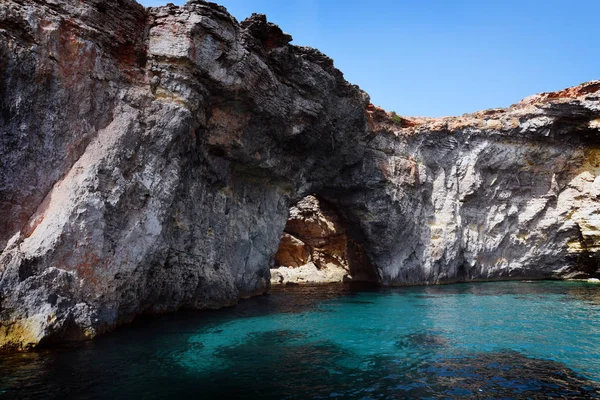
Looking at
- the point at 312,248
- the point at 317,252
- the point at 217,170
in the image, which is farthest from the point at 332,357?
the point at 312,248

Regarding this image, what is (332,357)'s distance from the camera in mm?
10375

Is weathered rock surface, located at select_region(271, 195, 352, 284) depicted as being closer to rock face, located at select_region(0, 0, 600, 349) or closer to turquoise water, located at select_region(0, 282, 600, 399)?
rock face, located at select_region(0, 0, 600, 349)

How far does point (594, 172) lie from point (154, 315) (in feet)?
98.3

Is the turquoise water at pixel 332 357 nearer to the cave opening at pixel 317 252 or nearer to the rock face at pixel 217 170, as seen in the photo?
the rock face at pixel 217 170

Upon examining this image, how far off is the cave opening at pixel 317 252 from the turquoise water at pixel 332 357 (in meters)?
14.3

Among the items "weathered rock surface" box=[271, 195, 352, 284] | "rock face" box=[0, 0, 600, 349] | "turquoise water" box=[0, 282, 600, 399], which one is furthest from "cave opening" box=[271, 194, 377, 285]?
"turquoise water" box=[0, 282, 600, 399]

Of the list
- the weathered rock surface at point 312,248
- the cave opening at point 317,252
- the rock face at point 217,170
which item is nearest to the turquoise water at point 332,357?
the rock face at point 217,170

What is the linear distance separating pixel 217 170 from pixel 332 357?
10688 mm

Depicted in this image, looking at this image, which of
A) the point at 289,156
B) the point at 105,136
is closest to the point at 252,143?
the point at 289,156

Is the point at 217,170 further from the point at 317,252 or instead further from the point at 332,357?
the point at 317,252

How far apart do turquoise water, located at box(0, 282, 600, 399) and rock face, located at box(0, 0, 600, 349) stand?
6.49ft

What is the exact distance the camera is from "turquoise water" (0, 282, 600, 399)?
8047 millimetres

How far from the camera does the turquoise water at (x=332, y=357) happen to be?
8047 millimetres

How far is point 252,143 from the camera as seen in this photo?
19109mm
